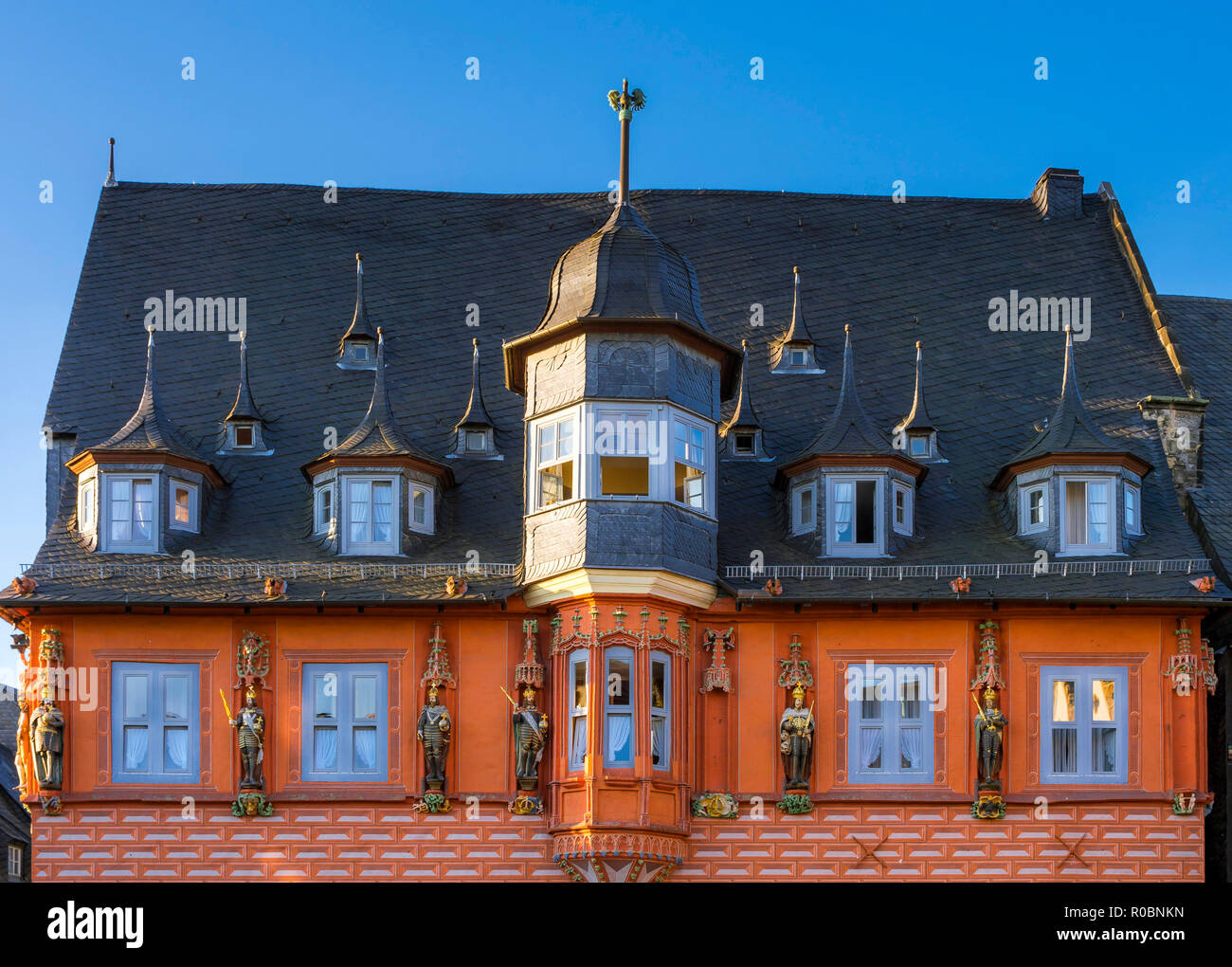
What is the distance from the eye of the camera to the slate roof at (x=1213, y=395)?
1630 inches

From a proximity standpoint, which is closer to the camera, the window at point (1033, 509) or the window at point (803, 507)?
the window at point (1033, 509)

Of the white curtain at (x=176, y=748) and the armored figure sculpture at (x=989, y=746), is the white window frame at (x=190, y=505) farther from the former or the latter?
the armored figure sculpture at (x=989, y=746)

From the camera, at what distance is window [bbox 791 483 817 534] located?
40.2 meters

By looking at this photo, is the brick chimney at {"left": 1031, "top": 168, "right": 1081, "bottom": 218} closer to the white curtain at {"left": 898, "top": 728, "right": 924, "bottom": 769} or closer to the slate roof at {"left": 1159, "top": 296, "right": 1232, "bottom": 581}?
the slate roof at {"left": 1159, "top": 296, "right": 1232, "bottom": 581}

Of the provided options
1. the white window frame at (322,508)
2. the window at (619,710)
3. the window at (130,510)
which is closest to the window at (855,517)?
the window at (619,710)

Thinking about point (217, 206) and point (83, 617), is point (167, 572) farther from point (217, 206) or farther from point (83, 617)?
point (217, 206)

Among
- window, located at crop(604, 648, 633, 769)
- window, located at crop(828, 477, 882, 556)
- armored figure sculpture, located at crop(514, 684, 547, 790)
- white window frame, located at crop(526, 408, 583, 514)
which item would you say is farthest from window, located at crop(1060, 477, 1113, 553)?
armored figure sculpture, located at crop(514, 684, 547, 790)

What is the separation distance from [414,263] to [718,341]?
10.2m

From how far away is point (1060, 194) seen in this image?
49.2 metres

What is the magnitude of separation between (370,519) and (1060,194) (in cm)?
1901

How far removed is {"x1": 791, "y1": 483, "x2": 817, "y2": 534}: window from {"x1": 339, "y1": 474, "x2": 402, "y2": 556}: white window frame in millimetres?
7468

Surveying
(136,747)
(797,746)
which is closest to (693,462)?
(797,746)

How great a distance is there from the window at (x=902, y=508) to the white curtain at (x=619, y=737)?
21.8 ft
